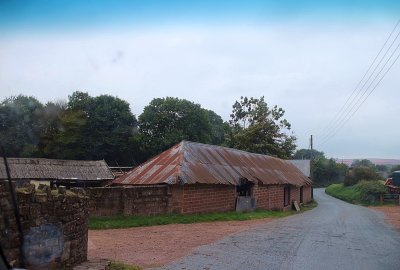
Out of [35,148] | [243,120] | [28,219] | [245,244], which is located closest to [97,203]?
[245,244]

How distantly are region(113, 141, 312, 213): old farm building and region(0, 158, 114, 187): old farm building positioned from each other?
34.4 feet

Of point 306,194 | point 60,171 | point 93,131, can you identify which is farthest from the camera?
point 93,131

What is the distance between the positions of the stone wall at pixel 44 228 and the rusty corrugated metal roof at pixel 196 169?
11.9 meters

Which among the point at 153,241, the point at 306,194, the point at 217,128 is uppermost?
the point at 217,128

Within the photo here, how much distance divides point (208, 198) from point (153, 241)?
8.63 meters

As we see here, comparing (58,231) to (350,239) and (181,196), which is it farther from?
(181,196)

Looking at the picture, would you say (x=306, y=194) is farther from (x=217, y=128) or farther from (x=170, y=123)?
(x=217, y=128)

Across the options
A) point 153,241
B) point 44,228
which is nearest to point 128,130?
point 153,241

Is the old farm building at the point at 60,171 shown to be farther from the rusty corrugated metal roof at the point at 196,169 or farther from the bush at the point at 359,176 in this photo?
the bush at the point at 359,176

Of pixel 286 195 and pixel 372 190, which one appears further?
pixel 372 190

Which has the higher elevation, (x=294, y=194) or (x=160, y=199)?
(x=160, y=199)

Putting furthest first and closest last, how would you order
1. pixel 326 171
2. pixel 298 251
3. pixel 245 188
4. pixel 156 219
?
1. pixel 326 171
2. pixel 245 188
3. pixel 156 219
4. pixel 298 251

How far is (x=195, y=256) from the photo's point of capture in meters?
11.4

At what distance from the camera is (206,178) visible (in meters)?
22.7
